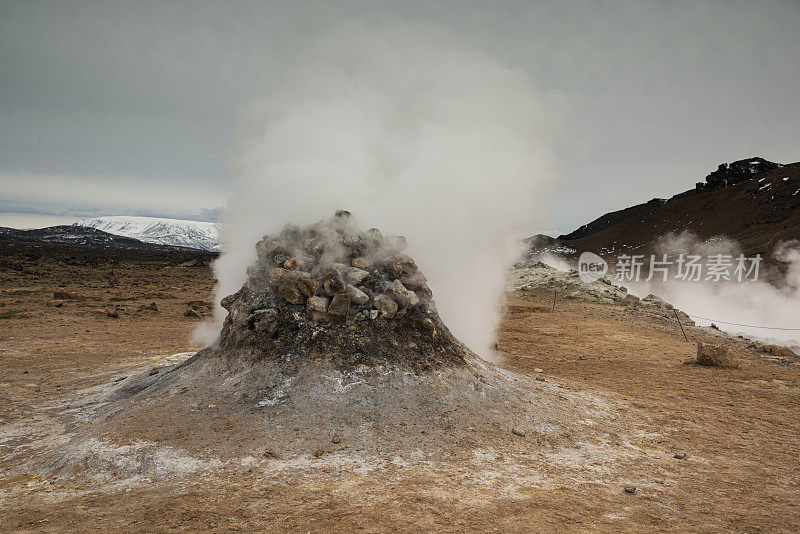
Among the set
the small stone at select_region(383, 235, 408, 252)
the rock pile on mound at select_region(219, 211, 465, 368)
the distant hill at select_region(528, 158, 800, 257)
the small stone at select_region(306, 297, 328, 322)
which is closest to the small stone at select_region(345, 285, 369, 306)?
the rock pile on mound at select_region(219, 211, 465, 368)

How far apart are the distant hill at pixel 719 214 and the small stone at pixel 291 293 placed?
150ft

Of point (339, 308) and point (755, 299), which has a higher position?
point (755, 299)

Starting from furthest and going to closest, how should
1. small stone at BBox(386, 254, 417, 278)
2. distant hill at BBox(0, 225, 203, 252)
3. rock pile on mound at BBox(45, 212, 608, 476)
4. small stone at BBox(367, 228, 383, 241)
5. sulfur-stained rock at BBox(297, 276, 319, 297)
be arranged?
distant hill at BBox(0, 225, 203, 252), small stone at BBox(367, 228, 383, 241), small stone at BBox(386, 254, 417, 278), sulfur-stained rock at BBox(297, 276, 319, 297), rock pile on mound at BBox(45, 212, 608, 476)

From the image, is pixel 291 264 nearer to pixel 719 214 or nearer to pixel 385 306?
pixel 385 306

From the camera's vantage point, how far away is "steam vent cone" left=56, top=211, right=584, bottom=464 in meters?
4.51

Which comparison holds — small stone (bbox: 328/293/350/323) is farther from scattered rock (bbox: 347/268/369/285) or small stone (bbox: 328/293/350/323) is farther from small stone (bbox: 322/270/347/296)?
scattered rock (bbox: 347/268/369/285)

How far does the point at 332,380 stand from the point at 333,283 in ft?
4.37

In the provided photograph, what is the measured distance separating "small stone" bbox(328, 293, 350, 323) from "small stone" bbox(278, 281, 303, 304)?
1.54 feet

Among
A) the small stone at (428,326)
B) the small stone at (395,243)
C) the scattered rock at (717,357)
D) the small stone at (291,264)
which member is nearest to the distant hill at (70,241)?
the small stone at (291,264)

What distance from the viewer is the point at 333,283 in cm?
579

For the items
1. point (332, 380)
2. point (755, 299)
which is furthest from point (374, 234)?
point (755, 299)

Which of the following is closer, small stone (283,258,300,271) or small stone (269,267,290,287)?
small stone (269,267,290,287)

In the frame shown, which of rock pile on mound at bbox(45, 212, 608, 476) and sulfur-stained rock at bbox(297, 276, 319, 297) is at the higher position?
sulfur-stained rock at bbox(297, 276, 319, 297)

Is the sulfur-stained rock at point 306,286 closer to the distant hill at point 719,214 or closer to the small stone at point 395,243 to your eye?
the small stone at point 395,243
